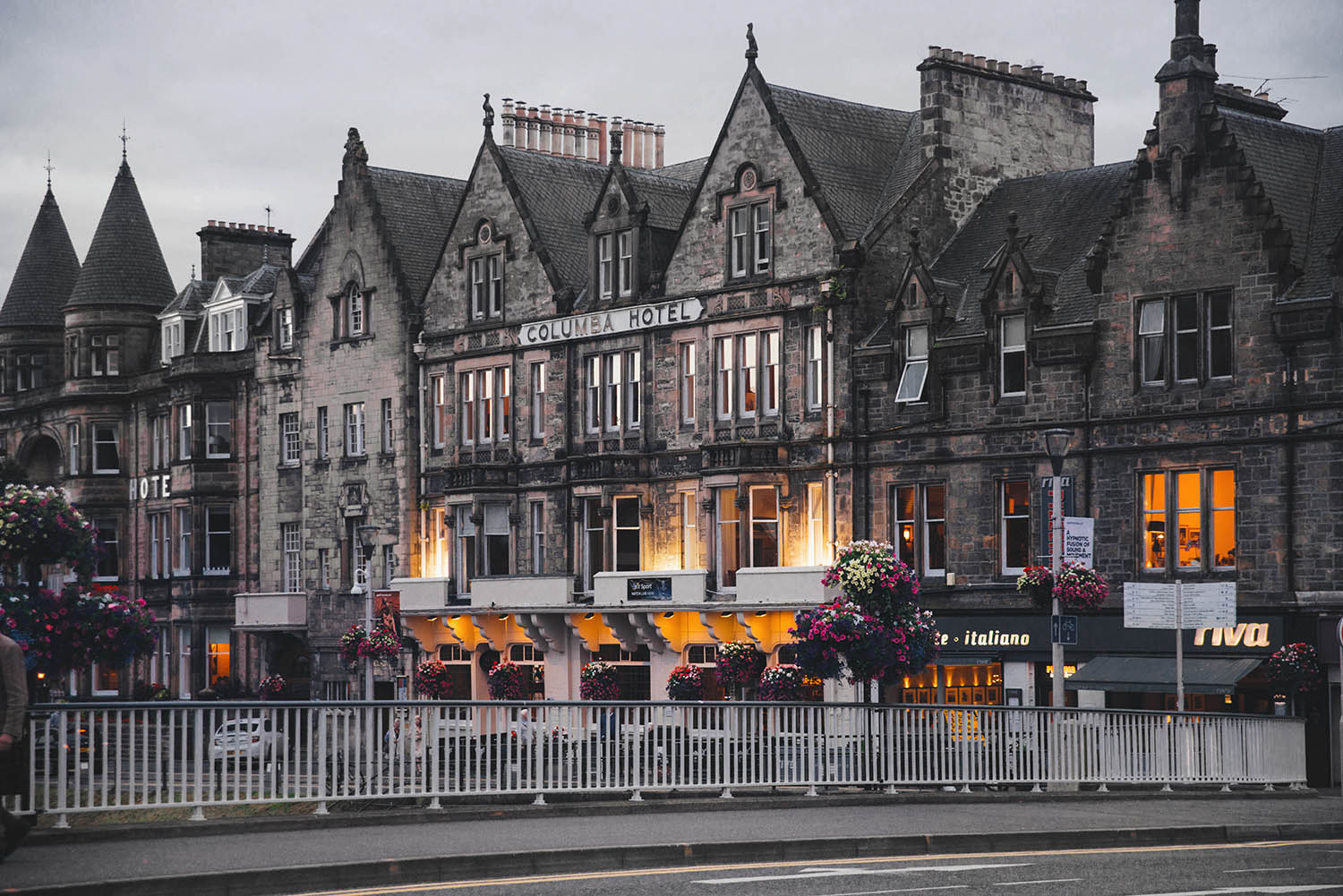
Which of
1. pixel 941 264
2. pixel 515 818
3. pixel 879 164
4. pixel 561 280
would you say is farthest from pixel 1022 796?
pixel 561 280

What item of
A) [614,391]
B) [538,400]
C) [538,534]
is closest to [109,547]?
[538,534]

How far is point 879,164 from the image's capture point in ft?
166

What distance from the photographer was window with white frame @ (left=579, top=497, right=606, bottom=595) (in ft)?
173

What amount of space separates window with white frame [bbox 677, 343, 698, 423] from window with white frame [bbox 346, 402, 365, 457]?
44.1ft

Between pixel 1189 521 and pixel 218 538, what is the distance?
36546mm

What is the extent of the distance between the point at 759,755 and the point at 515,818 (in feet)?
14.9

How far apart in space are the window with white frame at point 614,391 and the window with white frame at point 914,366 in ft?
27.9

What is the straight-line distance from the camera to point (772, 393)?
49.0 m

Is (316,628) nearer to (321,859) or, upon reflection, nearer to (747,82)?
(747,82)

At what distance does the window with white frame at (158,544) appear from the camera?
70.6 m

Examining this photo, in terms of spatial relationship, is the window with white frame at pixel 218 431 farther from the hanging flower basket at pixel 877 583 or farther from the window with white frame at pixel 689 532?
the hanging flower basket at pixel 877 583

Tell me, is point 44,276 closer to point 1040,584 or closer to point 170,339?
point 170,339

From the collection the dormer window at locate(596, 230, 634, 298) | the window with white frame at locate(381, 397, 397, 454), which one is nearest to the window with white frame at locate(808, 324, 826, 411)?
the dormer window at locate(596, 230, 634, 298)

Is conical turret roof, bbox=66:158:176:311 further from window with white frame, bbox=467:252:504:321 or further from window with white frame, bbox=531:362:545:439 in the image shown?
window with white frame, bbox=531:362:545:439
